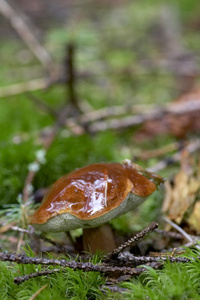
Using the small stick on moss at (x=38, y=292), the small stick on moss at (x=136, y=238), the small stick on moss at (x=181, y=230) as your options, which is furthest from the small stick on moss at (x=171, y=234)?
the small stick on moss at (x=38, y=292)

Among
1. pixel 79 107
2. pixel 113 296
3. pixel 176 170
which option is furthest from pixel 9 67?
pixel 113 296

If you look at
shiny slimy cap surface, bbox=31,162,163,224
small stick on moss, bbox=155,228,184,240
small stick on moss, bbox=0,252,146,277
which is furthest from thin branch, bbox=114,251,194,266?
small stick on moss, bbox=155,228,184,240

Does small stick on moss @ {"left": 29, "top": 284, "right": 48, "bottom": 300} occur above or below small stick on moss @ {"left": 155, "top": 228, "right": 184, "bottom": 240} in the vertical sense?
below

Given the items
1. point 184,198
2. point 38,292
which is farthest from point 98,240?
point 184,198

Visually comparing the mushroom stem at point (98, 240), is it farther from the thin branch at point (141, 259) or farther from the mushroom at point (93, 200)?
the thin branch at point (141, 259)

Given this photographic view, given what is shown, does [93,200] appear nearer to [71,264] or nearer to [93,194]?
[93,194]

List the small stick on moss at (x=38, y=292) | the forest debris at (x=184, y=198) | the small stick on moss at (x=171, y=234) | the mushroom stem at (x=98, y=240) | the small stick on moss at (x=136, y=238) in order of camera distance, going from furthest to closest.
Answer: the forest debris at (x=184, y=198) < the small stick on moss at (x=171, y=234) < the mushroom stem at (x=98, y=240) < the small stick on moss at (x=136, y=238) < the small stick on moss at (x=38, y=292)

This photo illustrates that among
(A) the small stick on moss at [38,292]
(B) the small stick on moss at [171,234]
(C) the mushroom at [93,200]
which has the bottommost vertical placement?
(A) the small stick on moss at [38,292]

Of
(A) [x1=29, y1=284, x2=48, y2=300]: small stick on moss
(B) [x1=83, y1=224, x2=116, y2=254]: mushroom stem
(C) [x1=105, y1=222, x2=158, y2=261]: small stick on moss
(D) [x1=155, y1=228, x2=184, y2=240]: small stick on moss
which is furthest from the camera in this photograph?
(D) [x1=155, y1=228, x2=184, y2=240]: small stick on moss

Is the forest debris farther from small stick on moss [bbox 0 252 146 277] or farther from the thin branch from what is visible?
small stick on moss [bbox 0 252 146 277]
